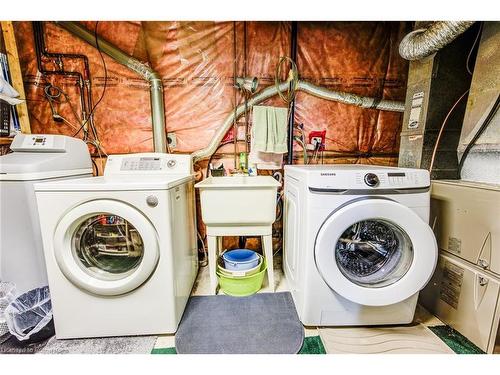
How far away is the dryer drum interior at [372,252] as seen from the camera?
1171mm

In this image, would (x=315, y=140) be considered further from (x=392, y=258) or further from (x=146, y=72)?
(x=146, y=72)

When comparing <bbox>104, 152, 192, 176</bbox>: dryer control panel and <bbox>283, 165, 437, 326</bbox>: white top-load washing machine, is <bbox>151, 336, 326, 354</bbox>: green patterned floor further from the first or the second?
<bbox>104, 152, 192, 176</bbox>: dryer control panel

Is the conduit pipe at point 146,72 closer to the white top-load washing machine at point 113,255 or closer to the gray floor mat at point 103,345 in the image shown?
the white top-load washing machine at point 113,255

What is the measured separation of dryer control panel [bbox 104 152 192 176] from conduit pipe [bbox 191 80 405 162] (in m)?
0.32

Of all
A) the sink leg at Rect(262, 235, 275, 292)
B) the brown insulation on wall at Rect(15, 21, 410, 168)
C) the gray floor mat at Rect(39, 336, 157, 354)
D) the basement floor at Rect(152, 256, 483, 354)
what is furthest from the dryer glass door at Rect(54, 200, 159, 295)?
the brown insulation on wall at Rect(15, 21, 410, 168)

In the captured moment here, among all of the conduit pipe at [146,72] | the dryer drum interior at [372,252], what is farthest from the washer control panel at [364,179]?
the conduit pipe at [146,72]

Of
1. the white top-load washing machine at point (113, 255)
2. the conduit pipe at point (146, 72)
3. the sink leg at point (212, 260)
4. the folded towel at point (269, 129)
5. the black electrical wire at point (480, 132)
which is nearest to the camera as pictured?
the white top-load washing machine at point (113, 255)

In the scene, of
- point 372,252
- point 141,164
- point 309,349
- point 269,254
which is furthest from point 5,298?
point 372,252

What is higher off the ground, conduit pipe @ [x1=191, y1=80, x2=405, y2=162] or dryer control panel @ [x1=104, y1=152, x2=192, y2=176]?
conduit pipe @ [x1=191, y1=80, x2=405, y2=162]

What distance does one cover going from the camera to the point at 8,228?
3.92ft

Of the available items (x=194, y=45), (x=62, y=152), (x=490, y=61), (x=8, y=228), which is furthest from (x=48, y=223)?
(x=490, y=61)

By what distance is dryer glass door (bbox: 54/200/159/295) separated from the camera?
41.0 inches

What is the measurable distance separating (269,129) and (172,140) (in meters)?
0.87

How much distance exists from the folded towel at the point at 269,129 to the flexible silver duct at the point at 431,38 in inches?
36.8
